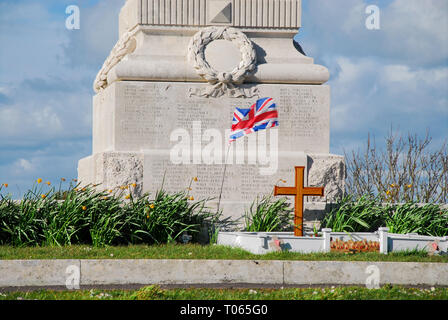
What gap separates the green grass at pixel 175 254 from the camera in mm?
9414

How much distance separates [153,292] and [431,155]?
43.0 feet

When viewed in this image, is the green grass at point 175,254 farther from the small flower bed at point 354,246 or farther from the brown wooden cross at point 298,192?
the brown wooden cross at point 298,192

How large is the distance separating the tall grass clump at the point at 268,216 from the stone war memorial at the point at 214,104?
0.27 meters

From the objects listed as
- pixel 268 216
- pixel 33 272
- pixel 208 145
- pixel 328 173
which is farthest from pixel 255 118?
pixel 33 272

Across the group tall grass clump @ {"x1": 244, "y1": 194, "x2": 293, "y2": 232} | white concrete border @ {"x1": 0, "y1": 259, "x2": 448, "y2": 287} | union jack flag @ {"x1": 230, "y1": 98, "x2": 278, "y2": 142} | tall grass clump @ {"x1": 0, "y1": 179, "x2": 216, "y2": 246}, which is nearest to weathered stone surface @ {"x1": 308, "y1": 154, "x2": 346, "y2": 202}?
tall grass clump @ {"x1": 244, "y1": 194, "x2": 293, "y2": 232}

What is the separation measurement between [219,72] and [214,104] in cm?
60

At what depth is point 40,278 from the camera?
8.74m

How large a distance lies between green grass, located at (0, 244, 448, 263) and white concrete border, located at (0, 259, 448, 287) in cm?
43

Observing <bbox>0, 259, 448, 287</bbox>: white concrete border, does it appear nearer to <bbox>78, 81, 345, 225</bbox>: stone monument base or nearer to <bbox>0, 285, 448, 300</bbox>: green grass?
<bbox>0, 285, 448, 300</bbox>: green grass

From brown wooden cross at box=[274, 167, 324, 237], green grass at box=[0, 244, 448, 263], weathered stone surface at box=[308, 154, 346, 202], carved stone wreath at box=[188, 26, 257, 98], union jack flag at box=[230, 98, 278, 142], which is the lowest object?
green grass at box=[0, 244, 448, 263]

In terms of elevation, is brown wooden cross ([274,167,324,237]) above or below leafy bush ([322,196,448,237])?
above

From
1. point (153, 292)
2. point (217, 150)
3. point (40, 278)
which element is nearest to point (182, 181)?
point (217, 150)

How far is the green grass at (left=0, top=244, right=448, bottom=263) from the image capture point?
30.9 ft

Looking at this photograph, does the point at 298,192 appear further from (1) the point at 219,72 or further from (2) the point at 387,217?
(1) the point at 219,72
